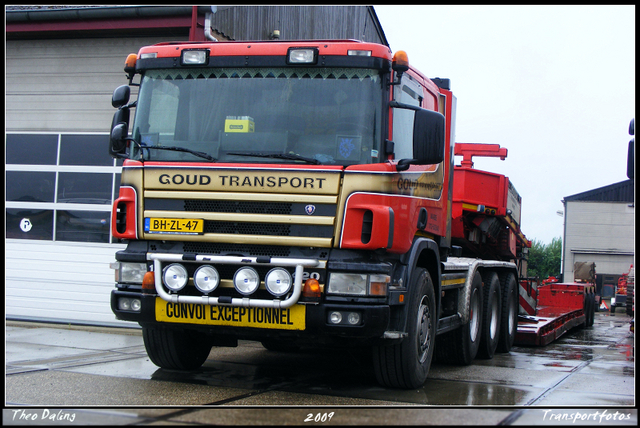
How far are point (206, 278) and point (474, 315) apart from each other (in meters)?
4.43

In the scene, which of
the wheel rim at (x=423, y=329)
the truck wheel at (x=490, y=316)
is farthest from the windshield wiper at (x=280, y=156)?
the truck wheel at (x=490, y=316)

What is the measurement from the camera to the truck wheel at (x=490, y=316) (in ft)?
30.9

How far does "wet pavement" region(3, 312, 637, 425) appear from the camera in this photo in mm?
4988

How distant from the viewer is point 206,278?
5844mm

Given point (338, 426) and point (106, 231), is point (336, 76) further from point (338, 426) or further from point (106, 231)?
point (106, 231)

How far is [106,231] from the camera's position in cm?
1041

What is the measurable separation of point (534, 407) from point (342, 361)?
11.1ft

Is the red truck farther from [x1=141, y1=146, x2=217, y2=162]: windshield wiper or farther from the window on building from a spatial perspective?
the window on building

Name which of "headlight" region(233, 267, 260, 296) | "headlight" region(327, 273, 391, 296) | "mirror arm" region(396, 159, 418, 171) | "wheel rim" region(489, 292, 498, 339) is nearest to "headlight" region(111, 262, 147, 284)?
"headlight" region(233, 267, 260, 296)

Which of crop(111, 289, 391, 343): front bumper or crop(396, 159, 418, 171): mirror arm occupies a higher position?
crop(396, 159, 418, 171): mirror arm

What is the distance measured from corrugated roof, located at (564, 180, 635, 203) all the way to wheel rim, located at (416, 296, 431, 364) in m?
44.7

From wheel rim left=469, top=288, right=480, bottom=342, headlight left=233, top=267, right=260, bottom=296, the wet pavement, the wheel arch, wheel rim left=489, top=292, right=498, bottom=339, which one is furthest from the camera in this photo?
wheel rim left=489, top=292, right=498, bottom=339

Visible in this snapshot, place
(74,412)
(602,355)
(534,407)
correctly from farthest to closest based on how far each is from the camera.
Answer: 1. (602,355)
2. (534,407)
3. (74,412)

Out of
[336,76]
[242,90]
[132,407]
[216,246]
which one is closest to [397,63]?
[336,76]
